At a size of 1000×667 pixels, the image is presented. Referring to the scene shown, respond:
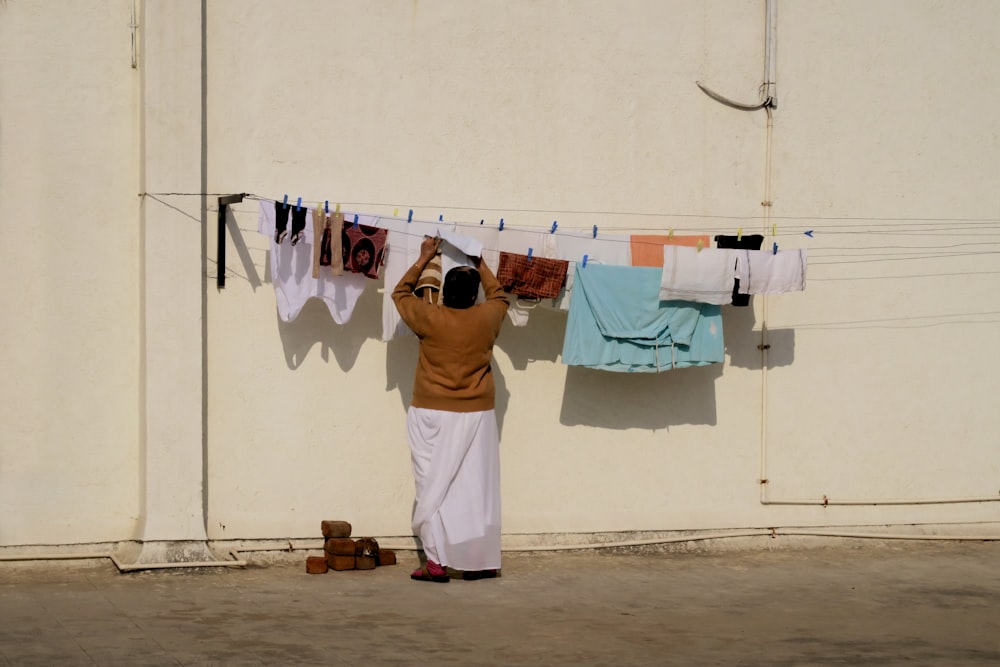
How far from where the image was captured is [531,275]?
8445 millimetres

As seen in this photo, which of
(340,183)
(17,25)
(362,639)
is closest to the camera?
(362,639)

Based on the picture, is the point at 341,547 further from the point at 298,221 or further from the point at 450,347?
the point at 298,221

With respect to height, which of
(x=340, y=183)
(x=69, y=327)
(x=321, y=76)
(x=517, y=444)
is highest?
(x=321, y=76)

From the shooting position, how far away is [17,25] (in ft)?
26.4

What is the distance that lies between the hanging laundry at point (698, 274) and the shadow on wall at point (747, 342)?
2.30ft

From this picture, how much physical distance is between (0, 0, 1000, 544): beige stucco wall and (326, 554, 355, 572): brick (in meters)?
0.41

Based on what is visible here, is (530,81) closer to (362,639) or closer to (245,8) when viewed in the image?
(245,8)

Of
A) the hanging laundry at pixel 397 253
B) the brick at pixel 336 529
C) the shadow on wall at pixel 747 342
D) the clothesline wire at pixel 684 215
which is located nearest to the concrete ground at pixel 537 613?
the brick at pixel 336 529

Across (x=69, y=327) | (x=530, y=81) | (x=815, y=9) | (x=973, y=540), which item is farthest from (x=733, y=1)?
(x=69, y=327)

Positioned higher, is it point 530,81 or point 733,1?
point 733,1

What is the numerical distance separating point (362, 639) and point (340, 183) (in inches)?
125

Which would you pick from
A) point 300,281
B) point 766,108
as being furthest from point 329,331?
point 766,108

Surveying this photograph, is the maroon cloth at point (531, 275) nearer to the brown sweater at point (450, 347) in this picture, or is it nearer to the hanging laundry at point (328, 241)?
the brown sweater at point (450, 347)

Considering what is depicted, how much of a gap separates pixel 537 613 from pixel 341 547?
1518 mm
